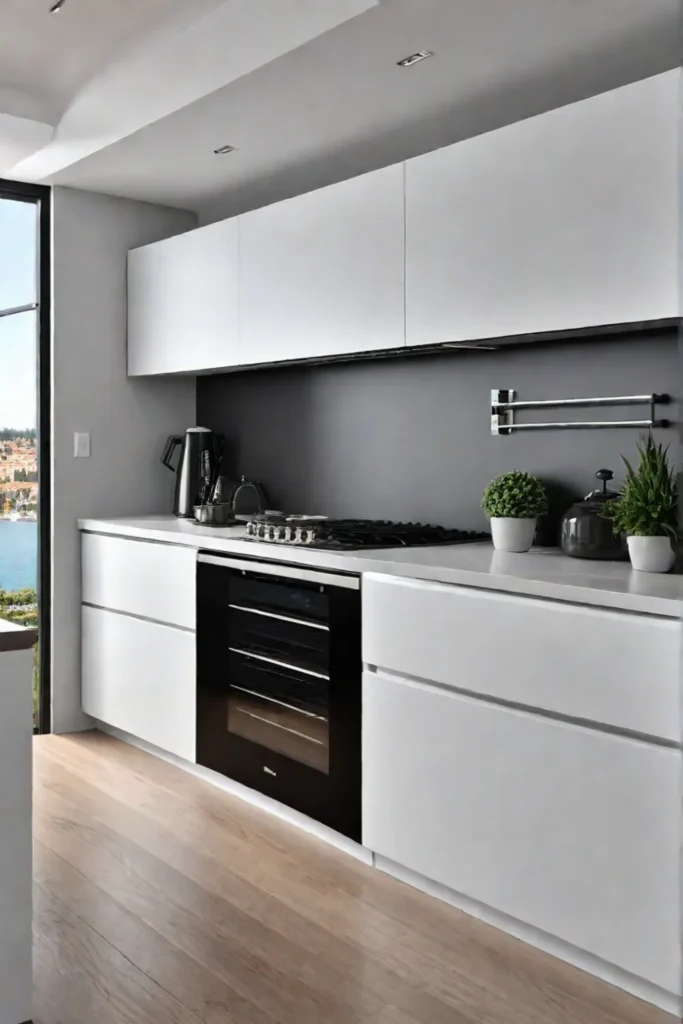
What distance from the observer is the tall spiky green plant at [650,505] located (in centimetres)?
239

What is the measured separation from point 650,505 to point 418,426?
1241 millimetres

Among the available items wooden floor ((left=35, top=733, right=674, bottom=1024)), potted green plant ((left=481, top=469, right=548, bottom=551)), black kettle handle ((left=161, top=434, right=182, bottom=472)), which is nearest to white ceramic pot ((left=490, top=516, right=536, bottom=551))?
potted green plant ((left=481, top=469, right=548, bottom=551))

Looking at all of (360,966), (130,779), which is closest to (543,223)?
(360,966)

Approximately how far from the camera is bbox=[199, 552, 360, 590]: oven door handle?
282 cm

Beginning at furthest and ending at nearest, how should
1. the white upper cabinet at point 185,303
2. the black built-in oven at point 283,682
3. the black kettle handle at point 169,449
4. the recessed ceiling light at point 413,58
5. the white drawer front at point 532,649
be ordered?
the black kettle handle at point 169,449 → the white upper cabinet at point 185,303 → the black built-in oven at point 283,682 → the recessed ceiling light at point 413,58 → the white drawer front at point 532,649

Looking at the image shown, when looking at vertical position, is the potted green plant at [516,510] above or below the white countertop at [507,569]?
above

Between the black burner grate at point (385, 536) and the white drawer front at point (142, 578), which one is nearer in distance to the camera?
the black burner grate at point (385, 536)

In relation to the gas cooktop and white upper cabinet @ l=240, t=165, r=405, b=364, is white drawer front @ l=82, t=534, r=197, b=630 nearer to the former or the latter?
the gas cooktop

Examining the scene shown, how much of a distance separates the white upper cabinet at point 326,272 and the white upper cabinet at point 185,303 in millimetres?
107

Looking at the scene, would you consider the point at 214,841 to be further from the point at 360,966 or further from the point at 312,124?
the point at 312,124

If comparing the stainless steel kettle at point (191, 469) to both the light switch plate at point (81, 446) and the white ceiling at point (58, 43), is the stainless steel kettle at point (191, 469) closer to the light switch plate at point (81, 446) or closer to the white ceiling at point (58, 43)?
the light switch plate at point (81, 446)

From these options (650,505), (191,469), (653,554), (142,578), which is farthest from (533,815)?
(191,469)

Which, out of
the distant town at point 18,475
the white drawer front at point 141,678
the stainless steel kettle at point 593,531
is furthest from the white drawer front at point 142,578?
the stainless steel kettle at point 593,531

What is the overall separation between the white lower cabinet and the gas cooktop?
443mm
